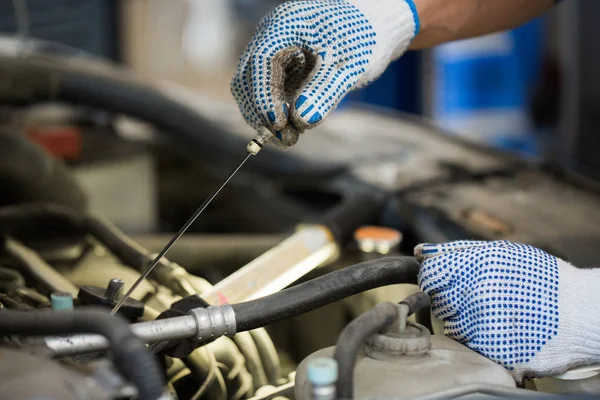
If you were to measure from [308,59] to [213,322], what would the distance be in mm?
408

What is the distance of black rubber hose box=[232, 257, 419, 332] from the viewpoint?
749 millimetres

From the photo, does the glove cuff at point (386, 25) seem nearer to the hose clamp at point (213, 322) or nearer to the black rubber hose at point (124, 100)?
the hose clamp at point (213, 322)

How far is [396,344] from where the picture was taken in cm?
68

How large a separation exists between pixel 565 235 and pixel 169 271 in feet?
2.20

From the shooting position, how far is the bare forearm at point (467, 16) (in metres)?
1.11

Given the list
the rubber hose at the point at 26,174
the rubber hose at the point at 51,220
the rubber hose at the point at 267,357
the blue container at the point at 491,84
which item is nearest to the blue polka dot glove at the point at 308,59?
the rubber hose at the point at 267,357

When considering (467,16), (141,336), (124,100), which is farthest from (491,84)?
(141,336)

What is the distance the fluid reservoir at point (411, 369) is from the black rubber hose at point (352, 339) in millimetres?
17

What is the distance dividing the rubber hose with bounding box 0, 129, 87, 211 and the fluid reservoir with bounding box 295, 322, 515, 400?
2.78 feet

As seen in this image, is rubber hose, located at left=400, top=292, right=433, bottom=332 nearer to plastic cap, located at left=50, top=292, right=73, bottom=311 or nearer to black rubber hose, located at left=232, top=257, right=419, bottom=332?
black rubber hose, located at left=232, top=257, right=419, bottom=332

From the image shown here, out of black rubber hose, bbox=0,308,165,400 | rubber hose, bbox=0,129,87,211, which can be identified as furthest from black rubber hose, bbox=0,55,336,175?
black rubber hose, bbox=0,308,165,400

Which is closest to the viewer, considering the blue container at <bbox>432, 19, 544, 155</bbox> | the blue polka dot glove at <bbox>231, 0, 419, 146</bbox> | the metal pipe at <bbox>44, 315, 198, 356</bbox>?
the metal pipe at <bbox>44, 315, 198, 356</bbox>

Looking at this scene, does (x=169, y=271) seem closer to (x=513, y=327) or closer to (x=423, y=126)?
(x=513, y=327)

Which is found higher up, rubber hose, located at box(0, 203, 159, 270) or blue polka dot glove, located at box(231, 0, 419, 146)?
blue polka dot glove, located at box(231, 0, 419, 146)
